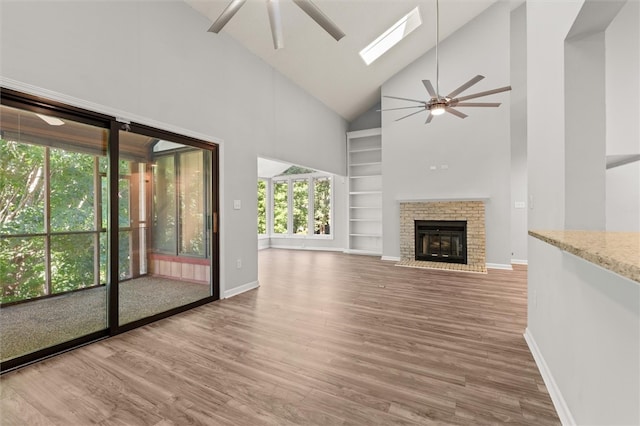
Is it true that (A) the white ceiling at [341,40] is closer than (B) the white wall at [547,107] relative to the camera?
No

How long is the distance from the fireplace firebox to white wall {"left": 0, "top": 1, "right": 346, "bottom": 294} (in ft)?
10.8

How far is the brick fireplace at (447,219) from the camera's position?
587cm

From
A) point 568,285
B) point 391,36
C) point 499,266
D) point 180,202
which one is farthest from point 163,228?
point 499,266

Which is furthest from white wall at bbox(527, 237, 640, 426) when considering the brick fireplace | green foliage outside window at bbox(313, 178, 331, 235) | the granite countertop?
green foliage outside window at bbox(313, 178, 331, 235)

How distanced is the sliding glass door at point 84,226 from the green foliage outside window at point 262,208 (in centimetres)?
564

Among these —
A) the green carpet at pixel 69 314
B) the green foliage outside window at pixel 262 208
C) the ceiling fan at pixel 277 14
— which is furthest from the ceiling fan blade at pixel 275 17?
the green foliage outside window at pixel 262 208

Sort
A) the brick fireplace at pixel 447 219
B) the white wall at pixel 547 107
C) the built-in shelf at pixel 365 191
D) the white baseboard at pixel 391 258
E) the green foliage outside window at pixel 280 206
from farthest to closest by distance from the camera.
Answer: the green foliage outside window at pixel 280 206, the built-in shelf at pixel 365 191, the white baseboard at pixel 391 258, the brick fireplace at pixel 447 219, the white wall at pixel 547 107

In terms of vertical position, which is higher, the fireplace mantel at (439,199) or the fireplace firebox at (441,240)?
the fireplace mantel at (439,199)

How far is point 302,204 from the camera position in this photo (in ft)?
29.5

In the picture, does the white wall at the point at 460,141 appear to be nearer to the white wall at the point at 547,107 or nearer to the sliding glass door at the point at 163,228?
the white wall at the point at 547,107

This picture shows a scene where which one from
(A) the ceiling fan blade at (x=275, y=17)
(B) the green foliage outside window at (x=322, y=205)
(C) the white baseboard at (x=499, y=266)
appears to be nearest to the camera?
(A) the ceiling fan blade at (x=275, y=17)

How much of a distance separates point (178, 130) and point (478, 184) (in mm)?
5730

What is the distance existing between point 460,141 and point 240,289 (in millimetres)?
5390

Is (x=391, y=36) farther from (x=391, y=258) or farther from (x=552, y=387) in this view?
(x=552, y=387)
